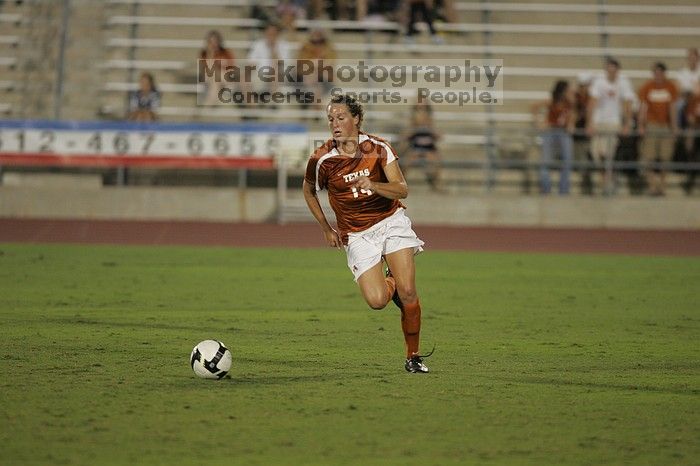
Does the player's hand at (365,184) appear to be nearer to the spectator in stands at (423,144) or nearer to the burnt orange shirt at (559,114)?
the spectator in stands at (423,144)

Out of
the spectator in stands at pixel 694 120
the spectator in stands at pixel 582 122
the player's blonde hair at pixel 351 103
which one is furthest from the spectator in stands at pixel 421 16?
the player's blonde hair at pixel 351 103

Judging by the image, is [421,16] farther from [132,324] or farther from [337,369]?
[337,369]

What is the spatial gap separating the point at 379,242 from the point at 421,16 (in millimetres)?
17196

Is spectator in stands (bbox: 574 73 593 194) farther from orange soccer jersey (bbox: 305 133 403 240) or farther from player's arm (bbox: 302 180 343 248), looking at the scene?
orange soccer jersey (bbox: 305 133 403 240)

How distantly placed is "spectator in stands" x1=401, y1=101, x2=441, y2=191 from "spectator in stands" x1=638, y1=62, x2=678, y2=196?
375 centimetres

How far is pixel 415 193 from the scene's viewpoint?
22094 mm

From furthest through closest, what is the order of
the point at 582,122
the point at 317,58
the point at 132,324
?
the point at 317,58 < the point at 582,122 < the point at 132,324

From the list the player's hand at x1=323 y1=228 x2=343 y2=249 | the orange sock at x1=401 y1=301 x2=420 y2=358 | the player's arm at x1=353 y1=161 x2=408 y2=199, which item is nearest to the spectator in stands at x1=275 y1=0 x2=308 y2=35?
the player's hand at x1=323 y1=228 x2=343 y2=249

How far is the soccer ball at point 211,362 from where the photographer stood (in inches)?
311

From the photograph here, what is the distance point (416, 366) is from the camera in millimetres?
8398

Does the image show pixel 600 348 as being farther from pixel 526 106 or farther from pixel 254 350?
pixel 526 106

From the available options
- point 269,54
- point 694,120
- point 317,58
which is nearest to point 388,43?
point 317,58

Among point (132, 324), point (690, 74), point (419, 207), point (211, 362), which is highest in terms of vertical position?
point (690, 74)

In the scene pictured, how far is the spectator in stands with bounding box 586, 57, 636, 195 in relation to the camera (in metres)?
22.1
